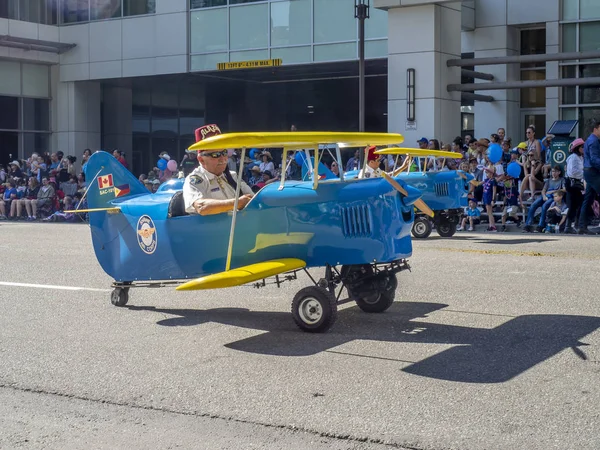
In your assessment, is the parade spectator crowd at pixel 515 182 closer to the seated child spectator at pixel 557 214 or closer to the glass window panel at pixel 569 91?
the seated child spectator at pixel 557 214

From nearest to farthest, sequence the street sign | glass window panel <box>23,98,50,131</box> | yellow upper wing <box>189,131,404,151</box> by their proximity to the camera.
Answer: yellow upper wing <box>189,131,404,151</box>
the street sign
glass window panel <box>23,98,50,131</box>

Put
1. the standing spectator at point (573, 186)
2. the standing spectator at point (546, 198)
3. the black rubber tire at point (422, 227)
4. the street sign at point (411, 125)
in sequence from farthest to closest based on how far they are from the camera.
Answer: the street sign at point (411, 125), the standing spectator at point (546, 198), the standing spectator at point (573, 186), the black rubber tire at point (422, 227)

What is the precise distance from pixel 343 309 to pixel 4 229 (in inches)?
612

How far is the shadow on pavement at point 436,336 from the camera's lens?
21.2ft

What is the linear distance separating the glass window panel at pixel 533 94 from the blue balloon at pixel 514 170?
9265mm

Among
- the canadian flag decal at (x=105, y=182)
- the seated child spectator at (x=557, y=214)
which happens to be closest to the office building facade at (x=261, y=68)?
the seated child spectator at (x=557, y=214)

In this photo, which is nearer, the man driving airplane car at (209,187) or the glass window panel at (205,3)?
the man driving airplane car at (209,187)

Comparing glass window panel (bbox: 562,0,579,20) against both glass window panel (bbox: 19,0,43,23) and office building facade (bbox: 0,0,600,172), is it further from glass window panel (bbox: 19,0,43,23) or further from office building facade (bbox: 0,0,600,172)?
glass window panel (bbox: 19,0,43,23)

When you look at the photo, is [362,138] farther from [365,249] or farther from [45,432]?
[45,432]

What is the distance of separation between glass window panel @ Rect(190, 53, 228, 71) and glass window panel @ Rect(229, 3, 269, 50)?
1.86 feet

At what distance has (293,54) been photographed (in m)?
28.9

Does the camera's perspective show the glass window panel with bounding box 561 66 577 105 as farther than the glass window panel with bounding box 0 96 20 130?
No

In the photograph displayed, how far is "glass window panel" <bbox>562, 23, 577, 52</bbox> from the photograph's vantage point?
26.9 meters

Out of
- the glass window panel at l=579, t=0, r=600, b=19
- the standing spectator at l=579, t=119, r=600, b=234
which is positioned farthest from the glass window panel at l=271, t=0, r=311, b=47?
the standing spectator at l=579, t=119, r=600, b=234
